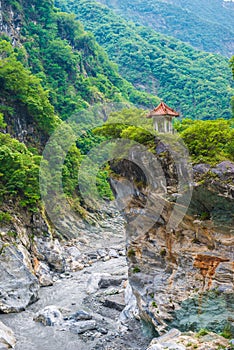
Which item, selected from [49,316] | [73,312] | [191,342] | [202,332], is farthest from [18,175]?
[191,342]

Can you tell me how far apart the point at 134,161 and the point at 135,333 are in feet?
29.2

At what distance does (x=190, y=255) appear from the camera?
1975cm

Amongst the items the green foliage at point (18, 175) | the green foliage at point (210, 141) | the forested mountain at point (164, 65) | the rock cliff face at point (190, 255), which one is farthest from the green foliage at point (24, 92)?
the forested mountain at point (164, 65)

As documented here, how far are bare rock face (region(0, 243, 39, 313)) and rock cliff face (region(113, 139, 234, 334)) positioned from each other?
8.37 m

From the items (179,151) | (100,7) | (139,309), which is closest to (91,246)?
(139,309)

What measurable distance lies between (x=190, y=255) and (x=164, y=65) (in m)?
65.0

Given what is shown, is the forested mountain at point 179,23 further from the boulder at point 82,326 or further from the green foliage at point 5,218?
the boulder at point 82,326

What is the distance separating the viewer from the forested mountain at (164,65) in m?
67.5

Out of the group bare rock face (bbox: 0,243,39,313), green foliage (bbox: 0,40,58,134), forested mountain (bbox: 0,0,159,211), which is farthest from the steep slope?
bare rock face (bbox: 0,243,39,313)

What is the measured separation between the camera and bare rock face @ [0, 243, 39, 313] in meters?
26.5

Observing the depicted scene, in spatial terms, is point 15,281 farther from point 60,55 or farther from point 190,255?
point 60,55

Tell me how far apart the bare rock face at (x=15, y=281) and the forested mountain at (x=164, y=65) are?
1605 inches

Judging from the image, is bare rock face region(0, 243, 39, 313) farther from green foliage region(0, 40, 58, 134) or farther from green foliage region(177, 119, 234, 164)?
green foliage region(0, 40, 58, 134)

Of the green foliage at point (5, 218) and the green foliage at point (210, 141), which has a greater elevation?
the green foliage at point (210, 141)
